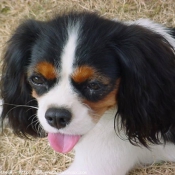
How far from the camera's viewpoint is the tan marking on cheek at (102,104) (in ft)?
6.70

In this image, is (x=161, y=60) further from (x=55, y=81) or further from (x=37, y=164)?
(x=37, y=164)

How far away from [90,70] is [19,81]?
0.49 m

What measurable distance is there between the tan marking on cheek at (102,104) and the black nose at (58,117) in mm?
117

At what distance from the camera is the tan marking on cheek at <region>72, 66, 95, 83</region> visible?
Answer: 195 centimetres

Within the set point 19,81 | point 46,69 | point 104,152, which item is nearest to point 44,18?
point 19,81

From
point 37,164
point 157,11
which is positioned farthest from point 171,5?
point 37,164

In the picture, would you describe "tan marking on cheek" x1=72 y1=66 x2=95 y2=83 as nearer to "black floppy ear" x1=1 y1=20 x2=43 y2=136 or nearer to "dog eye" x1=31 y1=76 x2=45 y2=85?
"dog eye" x1=31 y1=76 x2=45 y2=85

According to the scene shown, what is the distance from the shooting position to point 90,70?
195 cm

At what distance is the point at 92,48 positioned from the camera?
1990 mm

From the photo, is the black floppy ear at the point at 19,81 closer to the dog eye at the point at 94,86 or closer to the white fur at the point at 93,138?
the white fur at the point at 93,138

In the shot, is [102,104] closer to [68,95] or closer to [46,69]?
[68,95]

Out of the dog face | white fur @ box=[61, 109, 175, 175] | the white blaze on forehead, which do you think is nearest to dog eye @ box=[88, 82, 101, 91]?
the dog face

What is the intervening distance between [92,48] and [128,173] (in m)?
1.04

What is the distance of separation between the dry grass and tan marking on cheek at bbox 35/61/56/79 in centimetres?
75
